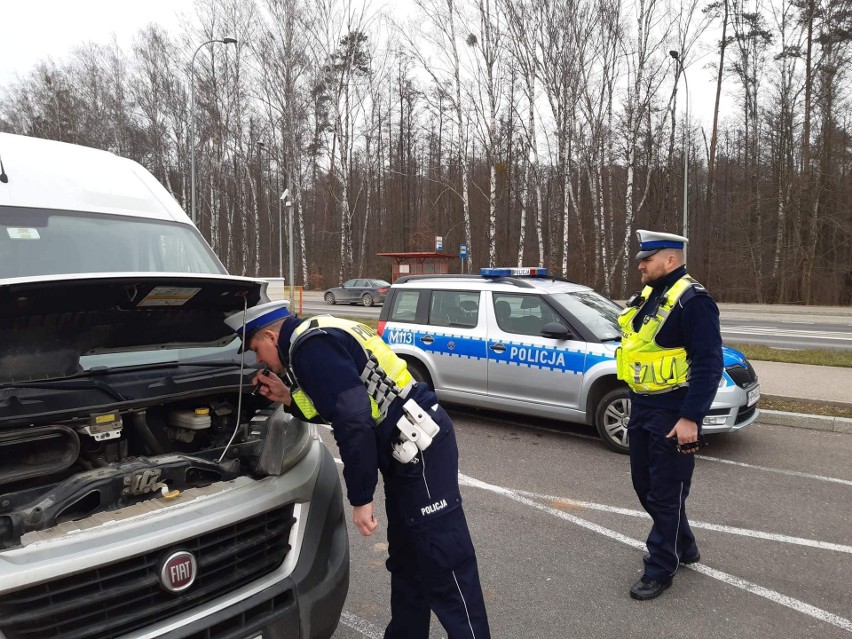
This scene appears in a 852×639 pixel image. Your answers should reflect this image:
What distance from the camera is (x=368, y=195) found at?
4494cm

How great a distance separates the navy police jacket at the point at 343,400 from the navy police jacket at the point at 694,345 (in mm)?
1924

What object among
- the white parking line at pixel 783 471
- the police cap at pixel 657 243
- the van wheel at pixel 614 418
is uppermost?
the police cap at pixel 657 243

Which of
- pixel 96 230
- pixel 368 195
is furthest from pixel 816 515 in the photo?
pixel 368 195

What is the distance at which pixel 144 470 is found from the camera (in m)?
2.10

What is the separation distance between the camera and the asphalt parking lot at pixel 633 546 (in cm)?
309

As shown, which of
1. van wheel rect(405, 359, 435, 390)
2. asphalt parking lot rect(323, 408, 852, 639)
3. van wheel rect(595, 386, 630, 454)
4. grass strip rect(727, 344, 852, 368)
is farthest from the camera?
grass strip rect(727, 344, 852, 368)

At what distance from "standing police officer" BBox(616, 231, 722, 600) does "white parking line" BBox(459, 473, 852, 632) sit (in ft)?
0.61

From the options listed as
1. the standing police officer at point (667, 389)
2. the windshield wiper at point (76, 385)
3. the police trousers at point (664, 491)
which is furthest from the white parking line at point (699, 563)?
the windshield wiper at point (76, 385)

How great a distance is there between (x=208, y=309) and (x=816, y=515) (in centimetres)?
453

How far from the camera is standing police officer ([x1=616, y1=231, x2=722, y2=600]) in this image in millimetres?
3201

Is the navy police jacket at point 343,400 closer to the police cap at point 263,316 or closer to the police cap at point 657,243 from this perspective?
the police cap at point 263,316

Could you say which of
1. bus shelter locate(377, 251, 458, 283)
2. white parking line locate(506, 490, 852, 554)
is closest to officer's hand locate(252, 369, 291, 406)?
white parking line locate(506, 490, 852, 554)

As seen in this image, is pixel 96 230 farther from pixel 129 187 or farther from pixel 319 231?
pixel 319 231

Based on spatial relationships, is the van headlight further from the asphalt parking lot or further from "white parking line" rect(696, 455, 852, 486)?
"white parking line" rect(696, 455, 852, 486)
